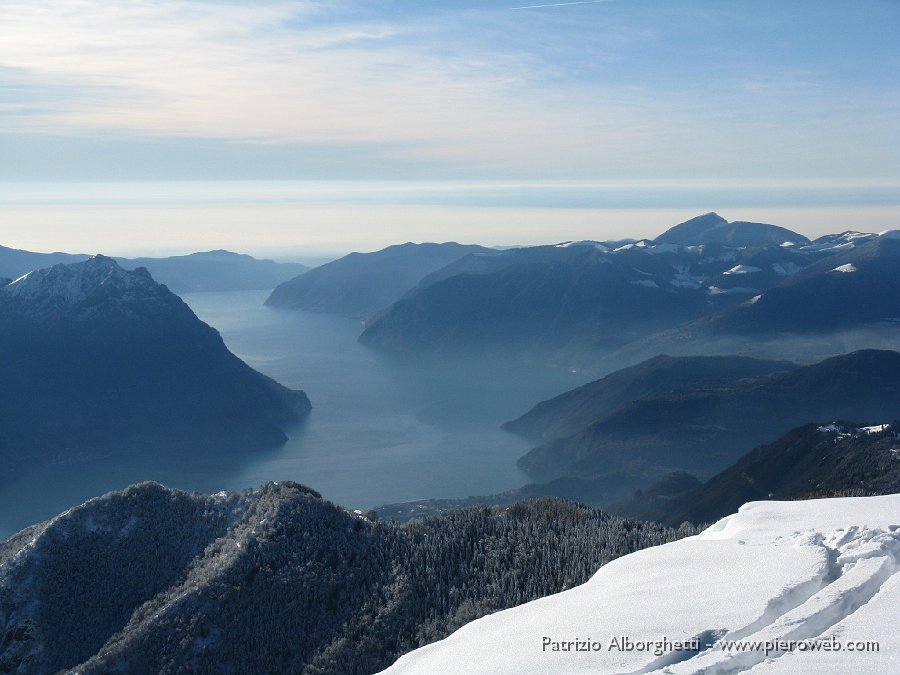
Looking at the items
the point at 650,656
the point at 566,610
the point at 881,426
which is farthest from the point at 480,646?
the point at 881,426

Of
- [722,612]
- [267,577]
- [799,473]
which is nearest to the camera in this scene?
[722,612]

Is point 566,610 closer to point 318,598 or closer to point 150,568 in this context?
point 318,598

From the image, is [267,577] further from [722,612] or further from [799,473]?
[799,473]

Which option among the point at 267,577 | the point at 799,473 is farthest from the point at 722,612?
the point at 799,473

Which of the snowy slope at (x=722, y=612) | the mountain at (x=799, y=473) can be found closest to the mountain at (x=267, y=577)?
the snowy slope at (x=722, y=612)

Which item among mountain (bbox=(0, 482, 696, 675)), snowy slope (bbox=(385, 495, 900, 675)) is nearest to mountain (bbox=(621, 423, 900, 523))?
mountain (bbox=(0, 482, 696, 675))

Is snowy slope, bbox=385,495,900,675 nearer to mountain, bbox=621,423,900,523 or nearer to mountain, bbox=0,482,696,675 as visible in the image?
mountain, bbox=0,482,696,675

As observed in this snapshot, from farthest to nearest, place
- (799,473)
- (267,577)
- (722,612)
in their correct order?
(799,473) → (267,577) → (722,612)
